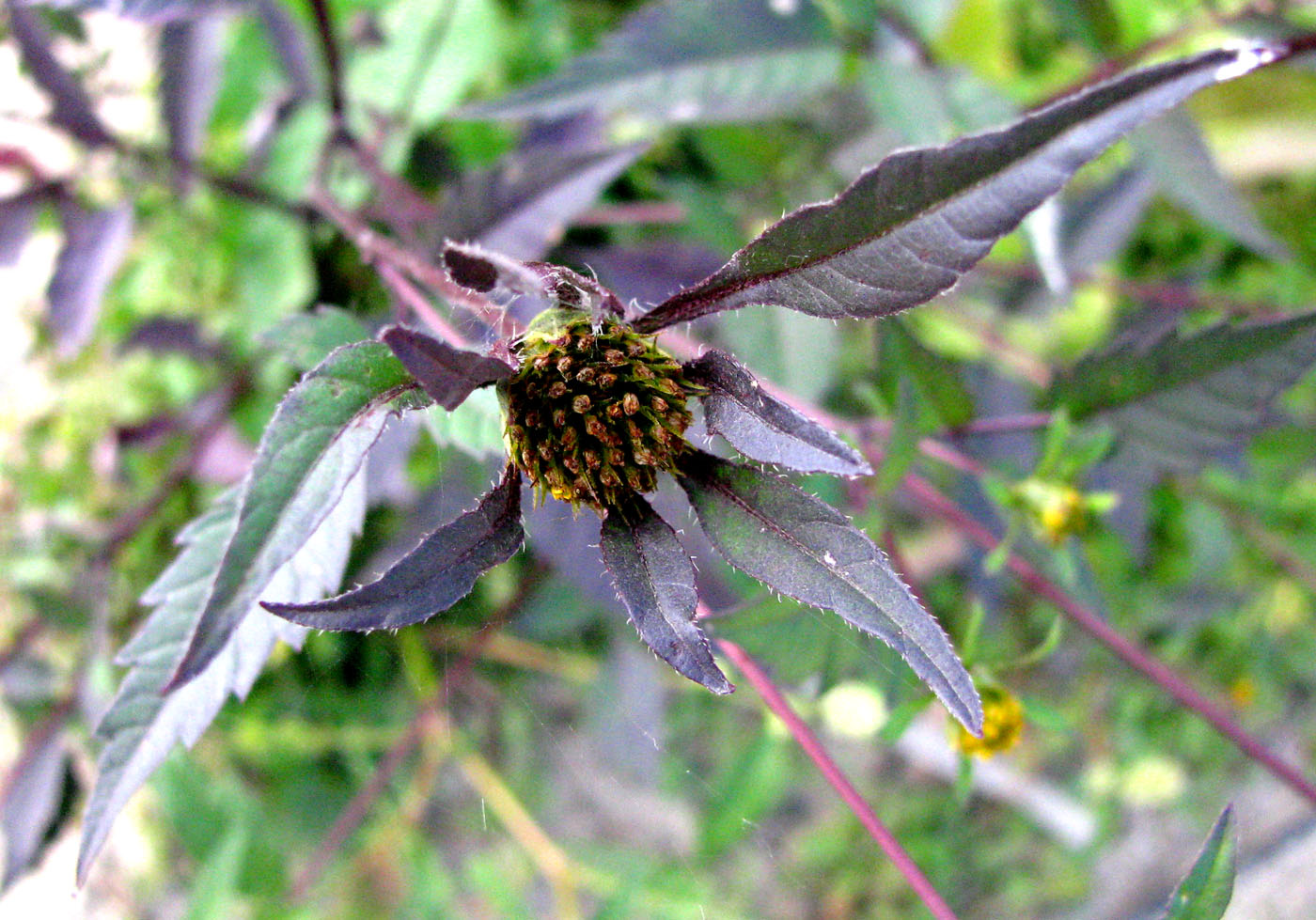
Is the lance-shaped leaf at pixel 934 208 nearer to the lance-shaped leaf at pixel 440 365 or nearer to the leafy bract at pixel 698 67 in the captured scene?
the lance-shaped leaf at pixel 440 365

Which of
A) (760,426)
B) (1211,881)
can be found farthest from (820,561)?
(1211,881)

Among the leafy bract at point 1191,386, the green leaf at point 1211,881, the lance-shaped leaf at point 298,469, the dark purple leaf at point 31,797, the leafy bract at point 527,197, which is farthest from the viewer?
the dark purple leaf at point 31,797

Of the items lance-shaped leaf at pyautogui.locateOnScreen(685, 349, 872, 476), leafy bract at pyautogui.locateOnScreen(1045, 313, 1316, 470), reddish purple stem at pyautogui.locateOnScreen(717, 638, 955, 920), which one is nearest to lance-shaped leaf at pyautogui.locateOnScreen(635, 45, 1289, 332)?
lance-shaped leaf at pyautogui.locateOnScreen(685, 349, 872, 476)

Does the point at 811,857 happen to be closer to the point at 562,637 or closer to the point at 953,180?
the point at 562,637

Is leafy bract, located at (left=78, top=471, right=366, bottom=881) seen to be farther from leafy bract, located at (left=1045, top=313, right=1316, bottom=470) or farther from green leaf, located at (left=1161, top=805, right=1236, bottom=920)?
leafy bract, located at (left=1045, top=313, right=1316, bottom=470)

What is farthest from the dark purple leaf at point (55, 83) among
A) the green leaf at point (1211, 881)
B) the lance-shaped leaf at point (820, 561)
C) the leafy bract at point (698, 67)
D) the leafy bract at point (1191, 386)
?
the green leaf at point (1211, 881)

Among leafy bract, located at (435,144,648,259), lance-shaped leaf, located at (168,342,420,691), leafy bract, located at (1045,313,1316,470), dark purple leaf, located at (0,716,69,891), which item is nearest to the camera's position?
lance-shaped leaf, located at (168,342,420,691)
